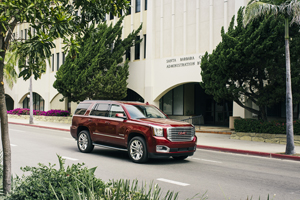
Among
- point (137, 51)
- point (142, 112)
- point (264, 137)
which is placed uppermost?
point (137, 51)

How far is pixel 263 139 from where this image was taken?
652 inches

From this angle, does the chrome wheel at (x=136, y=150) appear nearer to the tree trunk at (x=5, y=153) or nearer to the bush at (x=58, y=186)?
the bush at (x=58, y=186)

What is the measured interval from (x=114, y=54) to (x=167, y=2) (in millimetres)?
6008

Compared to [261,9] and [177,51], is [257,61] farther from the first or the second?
[177,51]

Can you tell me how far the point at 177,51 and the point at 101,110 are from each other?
1350 cm

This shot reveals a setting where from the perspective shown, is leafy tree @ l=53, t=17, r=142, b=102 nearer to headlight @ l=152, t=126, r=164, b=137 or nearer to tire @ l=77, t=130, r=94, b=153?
tire @ l=77, t=130, r=94, b=153

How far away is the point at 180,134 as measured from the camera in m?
9.92

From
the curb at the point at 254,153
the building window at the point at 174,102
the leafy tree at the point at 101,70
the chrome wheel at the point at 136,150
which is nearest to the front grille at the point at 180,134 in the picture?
the chrome wheel at the point at 136,150

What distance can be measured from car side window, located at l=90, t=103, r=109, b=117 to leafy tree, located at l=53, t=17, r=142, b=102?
512 inches

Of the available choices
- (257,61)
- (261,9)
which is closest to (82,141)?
(261,9)

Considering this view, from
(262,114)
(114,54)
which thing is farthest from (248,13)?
(114,54)

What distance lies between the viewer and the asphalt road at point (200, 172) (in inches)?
263

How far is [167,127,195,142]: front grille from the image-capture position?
31.9 feet

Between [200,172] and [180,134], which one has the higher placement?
[180,134]
